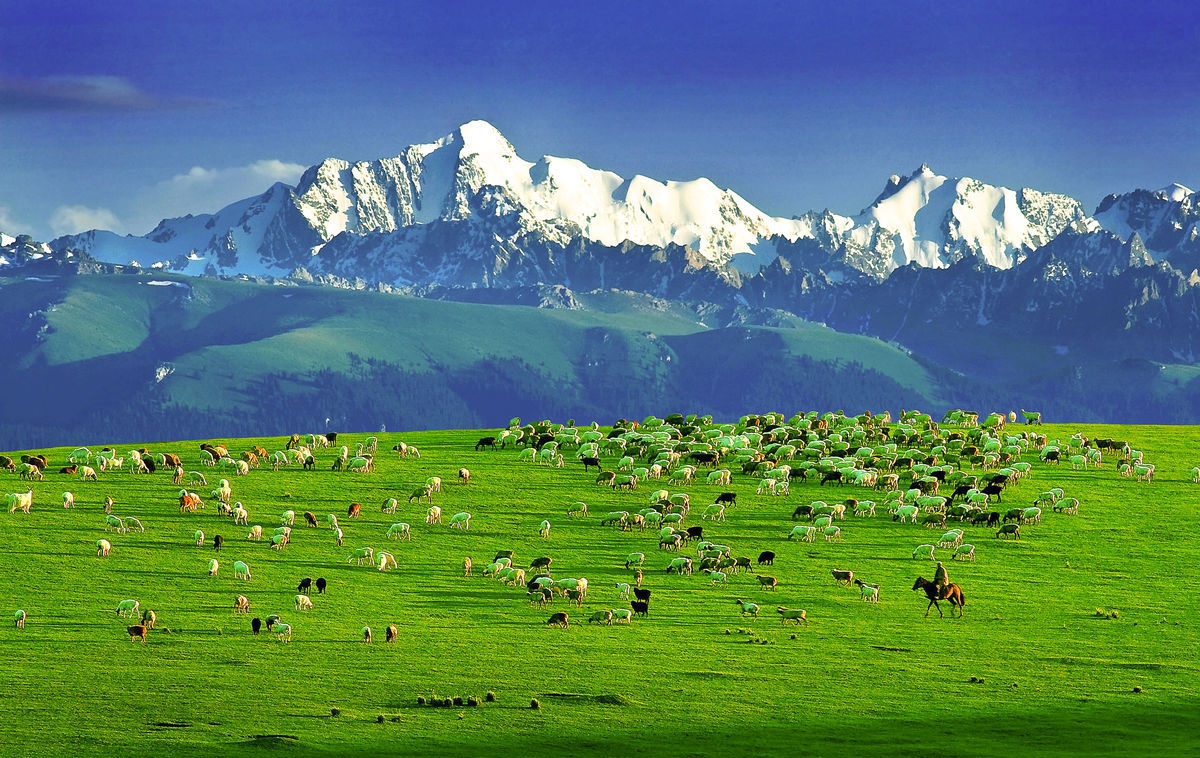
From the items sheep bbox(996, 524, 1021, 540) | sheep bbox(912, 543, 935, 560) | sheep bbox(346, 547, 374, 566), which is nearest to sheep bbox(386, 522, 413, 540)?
sheep bbox(346, 547, 374, 566)

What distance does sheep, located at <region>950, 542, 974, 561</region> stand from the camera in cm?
7300

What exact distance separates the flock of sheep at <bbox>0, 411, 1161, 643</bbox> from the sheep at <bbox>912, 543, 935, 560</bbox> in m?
0.12

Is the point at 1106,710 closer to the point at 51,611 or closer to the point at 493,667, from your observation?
the point at 493,667

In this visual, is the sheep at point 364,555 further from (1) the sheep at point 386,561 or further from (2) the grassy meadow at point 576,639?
(2) the grassy meadow at point 576,639

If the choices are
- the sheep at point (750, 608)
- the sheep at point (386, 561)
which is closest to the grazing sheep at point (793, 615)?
the sheep at point (750, 608)

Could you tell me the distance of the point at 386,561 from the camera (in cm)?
6781

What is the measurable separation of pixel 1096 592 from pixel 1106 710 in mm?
22629

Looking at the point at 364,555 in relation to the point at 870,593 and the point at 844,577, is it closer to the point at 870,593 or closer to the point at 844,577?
the point at 844,577

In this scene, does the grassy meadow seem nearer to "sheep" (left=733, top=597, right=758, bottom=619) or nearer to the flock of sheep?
"sheep" (left=733, top=597, right=758, bottom=619)

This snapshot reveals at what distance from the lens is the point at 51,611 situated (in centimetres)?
5728

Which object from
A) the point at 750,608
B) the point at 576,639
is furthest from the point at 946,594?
the point at 576,639

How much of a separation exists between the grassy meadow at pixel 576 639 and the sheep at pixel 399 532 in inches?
57.3

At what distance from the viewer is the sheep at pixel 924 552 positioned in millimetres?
72750

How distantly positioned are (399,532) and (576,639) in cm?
2194
